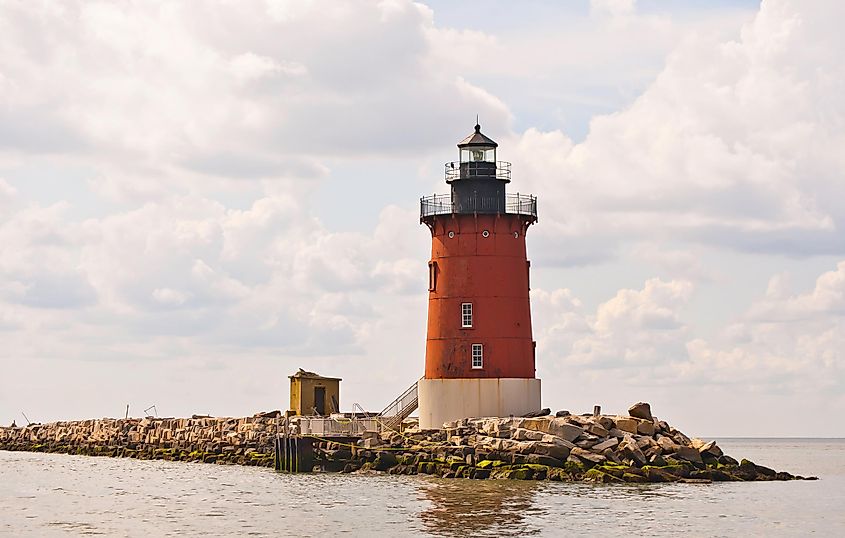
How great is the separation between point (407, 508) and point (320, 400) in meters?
18.8

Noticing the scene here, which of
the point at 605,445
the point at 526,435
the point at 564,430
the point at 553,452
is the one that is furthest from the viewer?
the point at 564,430

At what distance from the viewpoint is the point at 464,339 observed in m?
45.5

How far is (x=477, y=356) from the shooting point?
4534cm

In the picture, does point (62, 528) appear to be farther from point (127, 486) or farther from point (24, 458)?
point (24, 458)

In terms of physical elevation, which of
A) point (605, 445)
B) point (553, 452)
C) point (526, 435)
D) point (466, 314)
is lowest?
point (553, 452)

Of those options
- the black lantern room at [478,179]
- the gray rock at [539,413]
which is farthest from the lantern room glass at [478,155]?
the gray rock at [539,413]

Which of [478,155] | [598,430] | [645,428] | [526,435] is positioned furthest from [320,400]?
[645,428]

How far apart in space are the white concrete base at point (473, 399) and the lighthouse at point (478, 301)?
0.11 ft

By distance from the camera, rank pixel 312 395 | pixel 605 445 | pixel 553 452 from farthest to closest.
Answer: pixel 312 395 < pixel 605 445 < pixel 553 452

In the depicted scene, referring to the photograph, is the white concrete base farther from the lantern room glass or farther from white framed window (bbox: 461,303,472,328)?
the lantern room glass

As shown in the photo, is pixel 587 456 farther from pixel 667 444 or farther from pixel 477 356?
pixel 477 356

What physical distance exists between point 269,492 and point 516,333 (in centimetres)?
1076

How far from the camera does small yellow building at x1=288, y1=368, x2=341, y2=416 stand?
5241cm

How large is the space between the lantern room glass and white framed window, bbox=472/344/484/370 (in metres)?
6.52
